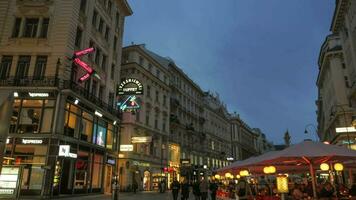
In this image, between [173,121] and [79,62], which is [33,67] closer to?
[79,62]

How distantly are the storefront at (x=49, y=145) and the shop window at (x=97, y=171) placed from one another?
1.16 meters

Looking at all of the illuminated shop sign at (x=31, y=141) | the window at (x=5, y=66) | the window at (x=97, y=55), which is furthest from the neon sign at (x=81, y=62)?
the illuminated shop sign at (x=31, y=141)

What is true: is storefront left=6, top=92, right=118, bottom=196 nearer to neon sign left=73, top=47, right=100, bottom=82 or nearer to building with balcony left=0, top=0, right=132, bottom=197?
building with balcony left=0, top=0, right=132, bottom=197

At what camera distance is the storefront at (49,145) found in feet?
72.6

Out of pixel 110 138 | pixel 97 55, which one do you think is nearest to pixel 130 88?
pixel 97 55

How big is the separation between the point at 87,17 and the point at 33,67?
711 centimetres

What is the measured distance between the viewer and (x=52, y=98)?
23.7 metres

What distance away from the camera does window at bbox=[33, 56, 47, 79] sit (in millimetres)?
24625

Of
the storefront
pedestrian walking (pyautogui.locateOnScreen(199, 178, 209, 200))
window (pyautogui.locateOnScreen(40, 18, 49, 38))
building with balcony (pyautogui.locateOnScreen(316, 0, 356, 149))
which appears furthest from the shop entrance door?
building with balcony (pyautogui.locateOnScreen(316, 0, 356, 149))

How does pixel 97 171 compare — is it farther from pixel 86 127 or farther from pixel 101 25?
pixel 101 25

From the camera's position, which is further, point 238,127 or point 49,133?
point 238,127

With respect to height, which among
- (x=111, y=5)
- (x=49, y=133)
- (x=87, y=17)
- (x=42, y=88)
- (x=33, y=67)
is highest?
(x=111, y=5)

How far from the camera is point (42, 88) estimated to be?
932 inches

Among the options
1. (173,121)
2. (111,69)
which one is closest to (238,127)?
(173,121)
